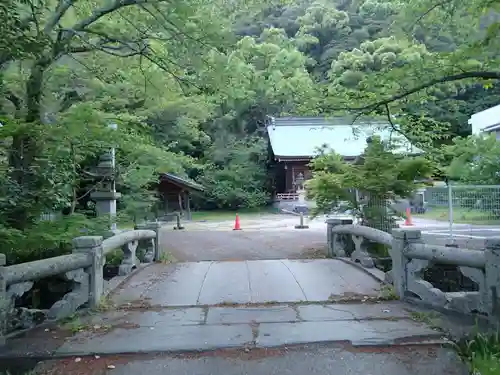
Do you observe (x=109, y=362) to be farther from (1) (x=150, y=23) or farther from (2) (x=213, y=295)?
(1) (x=150, y=23)

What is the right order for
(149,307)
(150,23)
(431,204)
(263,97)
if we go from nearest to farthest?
(149,307)
(150,23)
(431,204)
(263,97)

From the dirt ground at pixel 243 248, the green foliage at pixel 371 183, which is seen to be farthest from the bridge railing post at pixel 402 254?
the dirt ground at pixel 243 248

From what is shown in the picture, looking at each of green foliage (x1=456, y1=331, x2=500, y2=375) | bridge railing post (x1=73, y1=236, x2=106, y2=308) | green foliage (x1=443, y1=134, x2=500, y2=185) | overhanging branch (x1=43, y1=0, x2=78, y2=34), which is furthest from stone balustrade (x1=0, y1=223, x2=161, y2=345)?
green foliage (x1=443, y1=134, x2=500, y2=185)

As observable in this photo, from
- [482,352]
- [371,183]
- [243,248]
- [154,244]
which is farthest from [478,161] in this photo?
[482,352]

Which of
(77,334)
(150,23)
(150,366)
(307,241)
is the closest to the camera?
(150,366)

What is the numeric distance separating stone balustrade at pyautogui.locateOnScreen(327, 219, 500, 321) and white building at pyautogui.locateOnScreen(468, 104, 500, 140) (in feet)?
63.7

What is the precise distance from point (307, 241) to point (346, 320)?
8221mm

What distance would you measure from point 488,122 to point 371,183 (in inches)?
786

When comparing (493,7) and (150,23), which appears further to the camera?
(150,23)

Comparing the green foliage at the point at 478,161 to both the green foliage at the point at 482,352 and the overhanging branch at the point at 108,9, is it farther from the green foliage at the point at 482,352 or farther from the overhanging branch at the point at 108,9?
the overhanging branch at the point at 108,9

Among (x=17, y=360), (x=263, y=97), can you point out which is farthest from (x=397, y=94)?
(x=263, y=97)

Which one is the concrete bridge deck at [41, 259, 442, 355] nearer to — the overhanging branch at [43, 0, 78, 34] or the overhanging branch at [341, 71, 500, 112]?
the overhanging branch at [341, 71, 500, 112]

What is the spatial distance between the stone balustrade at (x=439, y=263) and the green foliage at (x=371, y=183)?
4.87ft

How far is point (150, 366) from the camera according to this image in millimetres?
3768
